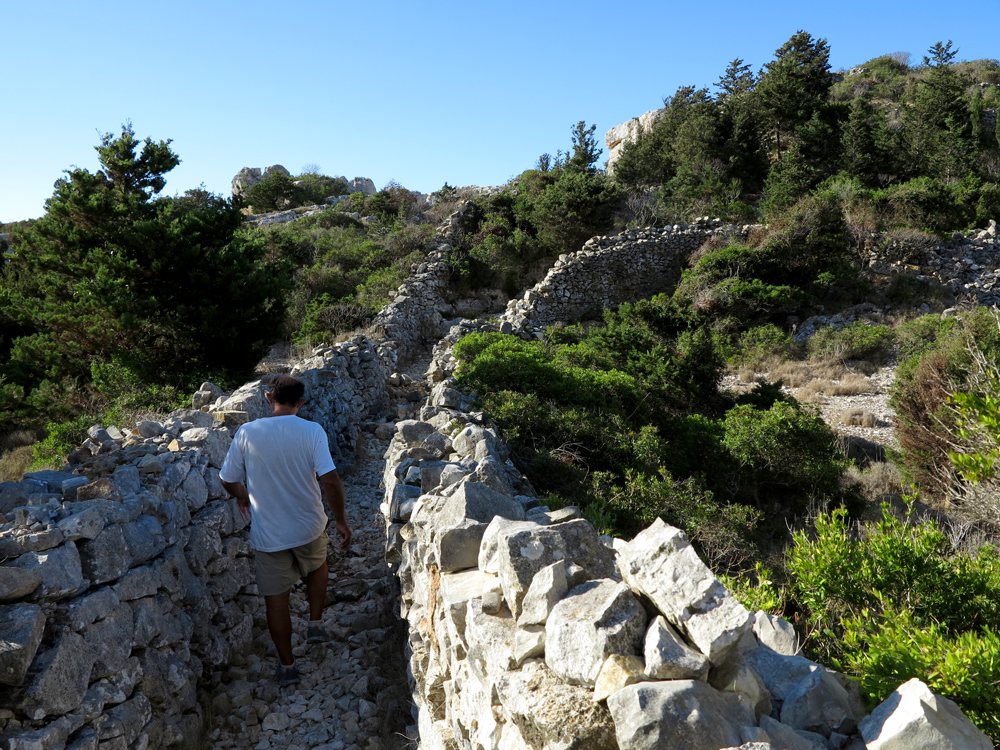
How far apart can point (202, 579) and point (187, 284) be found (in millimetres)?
7596

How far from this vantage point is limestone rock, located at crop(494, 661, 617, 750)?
5.81ft

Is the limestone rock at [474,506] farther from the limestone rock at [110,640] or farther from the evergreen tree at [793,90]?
the evergreen tree at [793,90]

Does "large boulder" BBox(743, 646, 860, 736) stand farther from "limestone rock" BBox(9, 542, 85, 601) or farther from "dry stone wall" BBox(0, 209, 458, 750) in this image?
"limestone rock" BBox(9, 542, 85, 601)

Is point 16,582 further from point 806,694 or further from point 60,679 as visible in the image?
point 806,694

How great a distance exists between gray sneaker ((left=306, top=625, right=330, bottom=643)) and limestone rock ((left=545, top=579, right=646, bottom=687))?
2697 mm

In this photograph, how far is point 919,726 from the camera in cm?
163

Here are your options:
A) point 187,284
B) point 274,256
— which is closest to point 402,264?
point 274,256

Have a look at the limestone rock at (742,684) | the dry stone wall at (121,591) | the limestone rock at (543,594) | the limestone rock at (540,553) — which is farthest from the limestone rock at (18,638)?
the limestone rock at (742,684)

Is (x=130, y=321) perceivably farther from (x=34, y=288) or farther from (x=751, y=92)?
(x=751, y=92)

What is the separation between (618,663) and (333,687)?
2.63 metres

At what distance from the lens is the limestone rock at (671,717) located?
1.61 meters

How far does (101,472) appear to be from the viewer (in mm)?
4125

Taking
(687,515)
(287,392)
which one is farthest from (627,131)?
(287,392)

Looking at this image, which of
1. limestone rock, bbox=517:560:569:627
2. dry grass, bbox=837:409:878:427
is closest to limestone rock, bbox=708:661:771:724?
limestone rock, bbox=517:560:569:627
